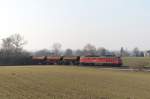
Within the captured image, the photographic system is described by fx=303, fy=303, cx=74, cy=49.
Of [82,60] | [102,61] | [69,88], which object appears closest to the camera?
[69,88]

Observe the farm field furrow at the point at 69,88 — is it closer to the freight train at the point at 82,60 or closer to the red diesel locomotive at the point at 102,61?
the red diesel locomotive at the point at 102,61

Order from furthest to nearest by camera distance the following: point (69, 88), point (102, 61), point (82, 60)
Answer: point (82, 60), point (102, 61), point (69, 88)

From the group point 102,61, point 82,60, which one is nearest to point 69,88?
point 102,61

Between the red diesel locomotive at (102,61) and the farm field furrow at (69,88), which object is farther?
the red diesel locomotive at (102,61)

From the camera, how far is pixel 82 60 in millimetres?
79875

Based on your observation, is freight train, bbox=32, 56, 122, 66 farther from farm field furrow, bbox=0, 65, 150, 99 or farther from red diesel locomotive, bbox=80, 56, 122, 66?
farm field furrow, bbox=0, 65, 150, 99

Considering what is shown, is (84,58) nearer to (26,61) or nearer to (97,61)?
(97,61)

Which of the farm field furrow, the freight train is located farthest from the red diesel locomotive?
the farm field furrow

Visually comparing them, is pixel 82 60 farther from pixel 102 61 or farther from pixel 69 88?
pixel 69 88

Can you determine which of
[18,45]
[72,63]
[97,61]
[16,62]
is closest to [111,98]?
[97,61]

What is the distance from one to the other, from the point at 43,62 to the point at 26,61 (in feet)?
23.1

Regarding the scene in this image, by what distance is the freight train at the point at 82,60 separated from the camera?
74.6 metres

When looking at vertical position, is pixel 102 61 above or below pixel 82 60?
below

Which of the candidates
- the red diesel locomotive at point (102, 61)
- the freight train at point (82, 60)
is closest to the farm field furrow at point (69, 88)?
the red diesel locomotive at point (102, 61)
